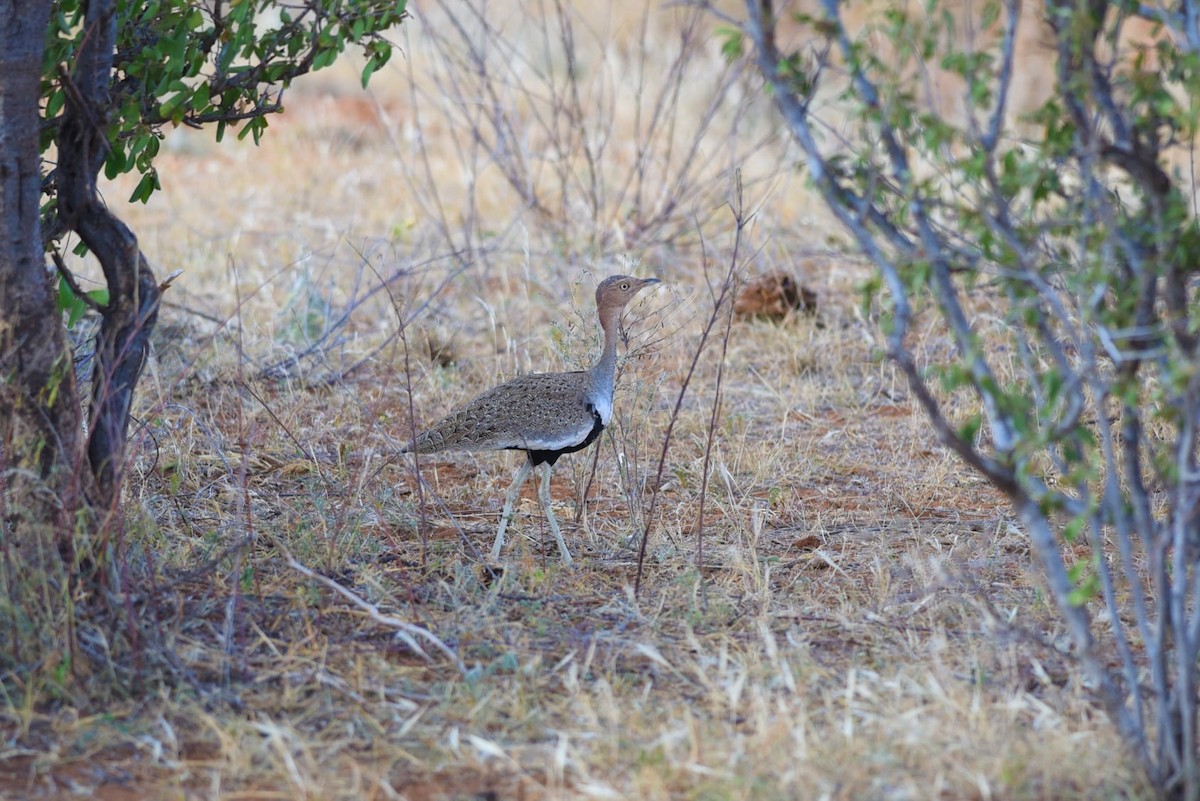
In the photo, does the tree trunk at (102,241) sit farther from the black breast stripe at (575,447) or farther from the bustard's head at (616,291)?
the bustard's head at (616,291)

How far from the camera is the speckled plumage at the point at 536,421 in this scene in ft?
15.3

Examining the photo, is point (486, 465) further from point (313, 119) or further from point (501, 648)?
point (313, 119)

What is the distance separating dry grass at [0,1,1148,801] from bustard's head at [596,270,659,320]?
292mm

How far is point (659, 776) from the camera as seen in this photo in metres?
3.12

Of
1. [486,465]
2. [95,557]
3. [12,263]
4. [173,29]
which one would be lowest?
[486,465]

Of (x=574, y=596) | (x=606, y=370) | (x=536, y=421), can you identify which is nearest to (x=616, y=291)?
(x=606, y=370)

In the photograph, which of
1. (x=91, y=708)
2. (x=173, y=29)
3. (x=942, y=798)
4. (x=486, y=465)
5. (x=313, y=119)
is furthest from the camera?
(x=313, y=119)

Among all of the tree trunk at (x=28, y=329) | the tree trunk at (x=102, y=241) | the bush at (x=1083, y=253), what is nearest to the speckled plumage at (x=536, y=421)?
the tree trunk at (x=102, y=241)

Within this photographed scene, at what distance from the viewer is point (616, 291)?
5070 mm

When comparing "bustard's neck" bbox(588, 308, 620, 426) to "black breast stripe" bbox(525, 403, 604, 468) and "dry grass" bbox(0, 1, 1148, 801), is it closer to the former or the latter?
"black breast stripe" bbox(525, 403, 604, 468)

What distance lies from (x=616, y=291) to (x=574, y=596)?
1237 millimetres

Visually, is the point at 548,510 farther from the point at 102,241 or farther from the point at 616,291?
the point at 102,241

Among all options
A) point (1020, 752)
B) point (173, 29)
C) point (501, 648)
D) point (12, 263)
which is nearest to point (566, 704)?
point (501, 648)

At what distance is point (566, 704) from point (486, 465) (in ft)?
7.98
